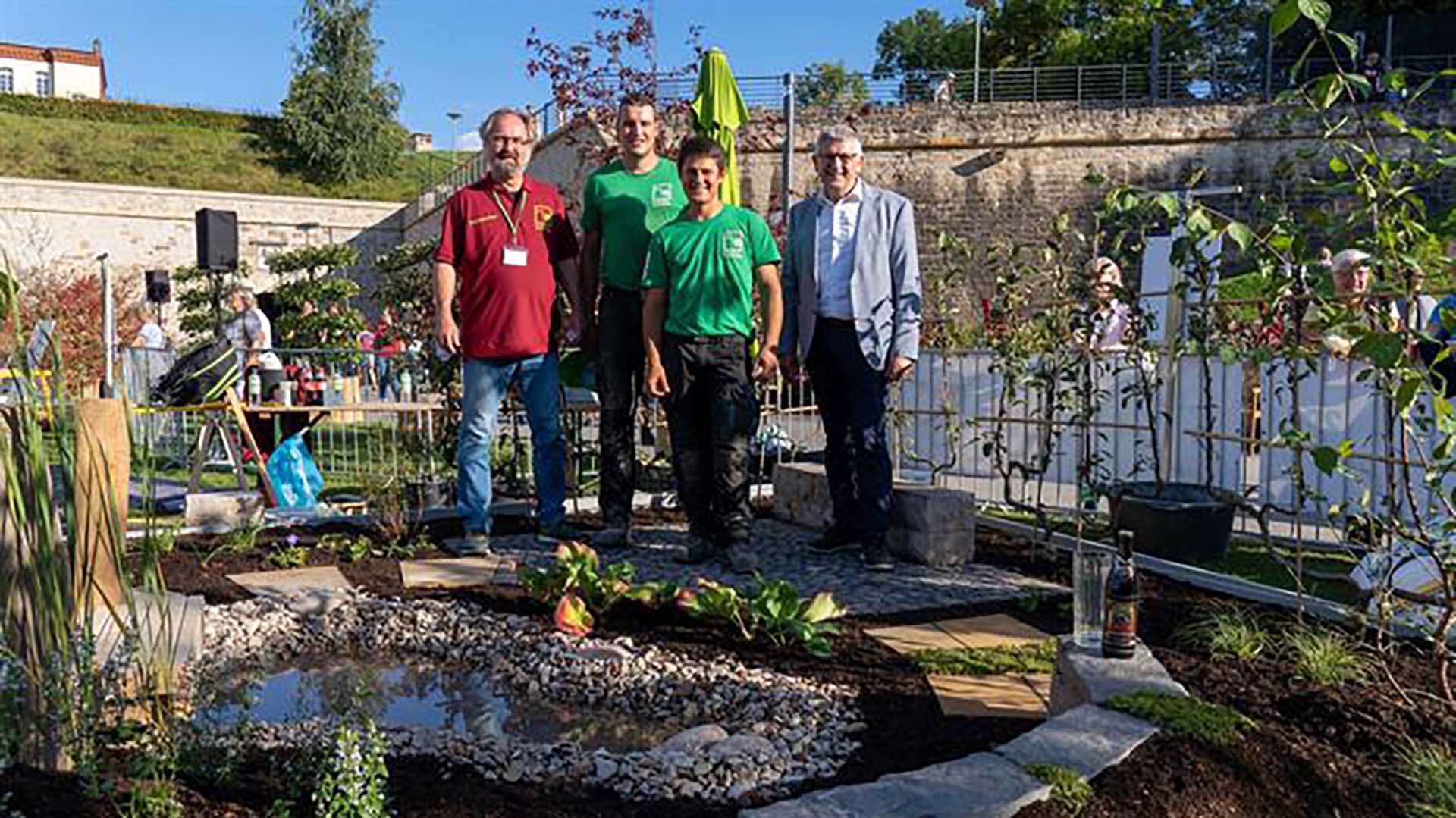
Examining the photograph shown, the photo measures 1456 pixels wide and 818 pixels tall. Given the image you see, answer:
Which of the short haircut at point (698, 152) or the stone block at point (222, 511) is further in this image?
the stone block at point (222, 511)

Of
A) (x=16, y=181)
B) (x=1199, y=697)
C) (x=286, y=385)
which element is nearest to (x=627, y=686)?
(x=1199, y=697)

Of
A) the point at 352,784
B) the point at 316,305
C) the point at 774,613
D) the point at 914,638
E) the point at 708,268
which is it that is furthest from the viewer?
the point at 316,305

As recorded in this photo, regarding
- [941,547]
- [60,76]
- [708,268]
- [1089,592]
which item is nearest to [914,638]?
[1089,592]

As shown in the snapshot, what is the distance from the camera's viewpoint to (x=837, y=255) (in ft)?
15.1

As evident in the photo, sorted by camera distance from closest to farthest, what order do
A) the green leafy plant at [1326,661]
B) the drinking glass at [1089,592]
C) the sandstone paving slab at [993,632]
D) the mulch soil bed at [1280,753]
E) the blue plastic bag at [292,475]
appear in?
1. the mulch soil bed at [1280,753]
2. the green leafy plant at [1326,661]
3. the drinking glass at [1089,592]
4. the sandstone paving slab at [993,632]
5. the blue plastic bag at [292,475]

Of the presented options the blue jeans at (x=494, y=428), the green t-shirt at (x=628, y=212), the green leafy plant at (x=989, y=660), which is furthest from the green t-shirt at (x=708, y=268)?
the green leafy plant at (x=989, y=660)

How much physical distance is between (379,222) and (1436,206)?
26.4 metres

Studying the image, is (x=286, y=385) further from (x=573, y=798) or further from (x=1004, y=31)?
(x=1004, y=31)

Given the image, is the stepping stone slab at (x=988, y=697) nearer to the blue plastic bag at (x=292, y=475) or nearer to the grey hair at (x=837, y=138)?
the grey hair at (x=837, y=138)

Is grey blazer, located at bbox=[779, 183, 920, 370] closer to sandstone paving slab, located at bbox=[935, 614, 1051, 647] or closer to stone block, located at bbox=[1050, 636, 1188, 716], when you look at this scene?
sandstone paving slab, located at bbox=[935, 614, 1051, 647]

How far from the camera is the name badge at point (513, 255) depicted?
479 cm

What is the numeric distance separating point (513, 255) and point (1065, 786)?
3.41 metres

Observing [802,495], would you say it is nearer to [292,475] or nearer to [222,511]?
[222,511]

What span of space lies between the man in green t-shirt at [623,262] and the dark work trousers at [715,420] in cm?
40
